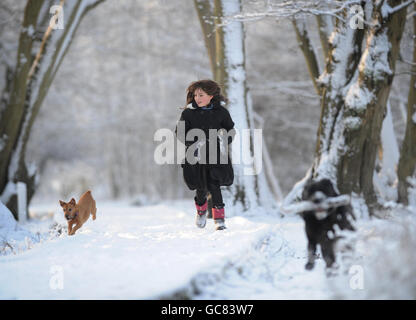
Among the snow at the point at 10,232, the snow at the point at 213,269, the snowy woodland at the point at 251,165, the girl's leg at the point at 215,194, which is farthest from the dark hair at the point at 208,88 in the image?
the snow at the point at 10,232

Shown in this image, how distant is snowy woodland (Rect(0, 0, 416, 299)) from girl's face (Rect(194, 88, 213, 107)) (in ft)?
5.25

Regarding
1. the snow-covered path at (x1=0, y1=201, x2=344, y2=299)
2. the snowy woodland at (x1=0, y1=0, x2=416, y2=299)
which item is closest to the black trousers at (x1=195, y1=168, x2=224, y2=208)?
the snowy woodland at (x1=0, y1=0, x2=416, y2=299)

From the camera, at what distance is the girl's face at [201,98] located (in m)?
5.68

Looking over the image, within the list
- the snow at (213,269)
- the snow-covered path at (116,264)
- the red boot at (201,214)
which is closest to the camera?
the snow at (213,269)

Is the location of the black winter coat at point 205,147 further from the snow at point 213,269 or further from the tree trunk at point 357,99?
the tree trunk at point 357,99

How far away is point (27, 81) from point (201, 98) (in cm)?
524

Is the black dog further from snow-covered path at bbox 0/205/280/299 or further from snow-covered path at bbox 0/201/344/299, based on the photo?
snow-covered path at bbox 0/205/280/299

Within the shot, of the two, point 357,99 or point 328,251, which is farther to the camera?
point 357,99

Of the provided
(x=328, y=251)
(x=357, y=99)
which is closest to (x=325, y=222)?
(x=328, y=251)

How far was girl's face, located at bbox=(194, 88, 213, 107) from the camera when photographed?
568 cm

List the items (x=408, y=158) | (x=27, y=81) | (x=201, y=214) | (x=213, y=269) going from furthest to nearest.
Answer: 1. (x=27, y=81)
2. (x=408, y=158)
3. (x=201, y=214)
4. (x=213, y=269)

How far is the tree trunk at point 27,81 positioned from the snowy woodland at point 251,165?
0.03 m

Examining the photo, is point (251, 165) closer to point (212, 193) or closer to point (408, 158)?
point (212, 193)

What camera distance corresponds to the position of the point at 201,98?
5695mm
